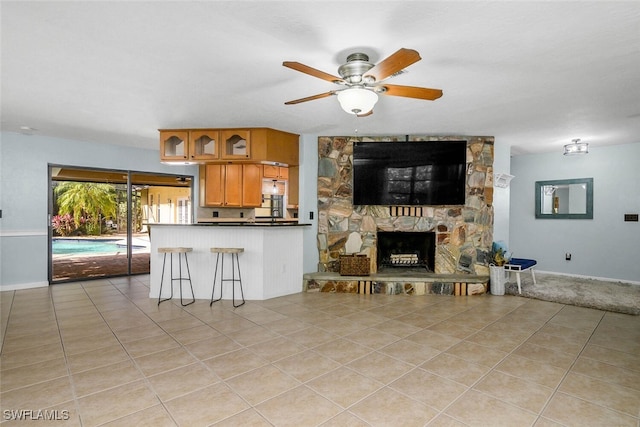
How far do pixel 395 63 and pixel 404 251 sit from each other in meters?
3.80

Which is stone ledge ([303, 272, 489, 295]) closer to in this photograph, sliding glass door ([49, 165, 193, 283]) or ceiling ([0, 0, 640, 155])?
ceiling ([0, 0, 640, 155])

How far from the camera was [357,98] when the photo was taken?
7.64 ft

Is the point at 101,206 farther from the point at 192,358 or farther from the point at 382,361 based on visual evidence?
the point at 382,361

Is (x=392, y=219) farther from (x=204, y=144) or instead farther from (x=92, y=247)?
(x=92, y=247)

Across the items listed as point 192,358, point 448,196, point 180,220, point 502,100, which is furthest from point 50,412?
point 180,220

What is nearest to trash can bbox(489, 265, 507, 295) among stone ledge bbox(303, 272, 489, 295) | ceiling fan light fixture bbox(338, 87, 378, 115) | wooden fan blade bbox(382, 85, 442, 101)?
stone ledge bbox(303, 272, 489, 295)

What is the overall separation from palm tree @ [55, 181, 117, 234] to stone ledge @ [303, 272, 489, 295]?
17.1ft

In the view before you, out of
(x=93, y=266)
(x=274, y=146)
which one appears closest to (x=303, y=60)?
(x=274, y=146)

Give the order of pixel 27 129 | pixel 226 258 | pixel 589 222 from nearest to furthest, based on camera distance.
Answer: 1. pixel 226 258
2. pixel 27 129
3. pixel 589 222

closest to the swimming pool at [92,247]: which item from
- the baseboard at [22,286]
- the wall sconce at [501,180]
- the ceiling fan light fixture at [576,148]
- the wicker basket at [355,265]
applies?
the baseboard at [22,286]

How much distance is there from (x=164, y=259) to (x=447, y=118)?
13.3 ft

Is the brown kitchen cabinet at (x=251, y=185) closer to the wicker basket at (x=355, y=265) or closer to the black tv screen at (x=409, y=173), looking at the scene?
the black tv screen at (x=409, y=173)

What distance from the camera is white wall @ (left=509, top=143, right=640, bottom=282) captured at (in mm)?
5270

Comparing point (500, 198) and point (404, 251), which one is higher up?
point (500, 198)
